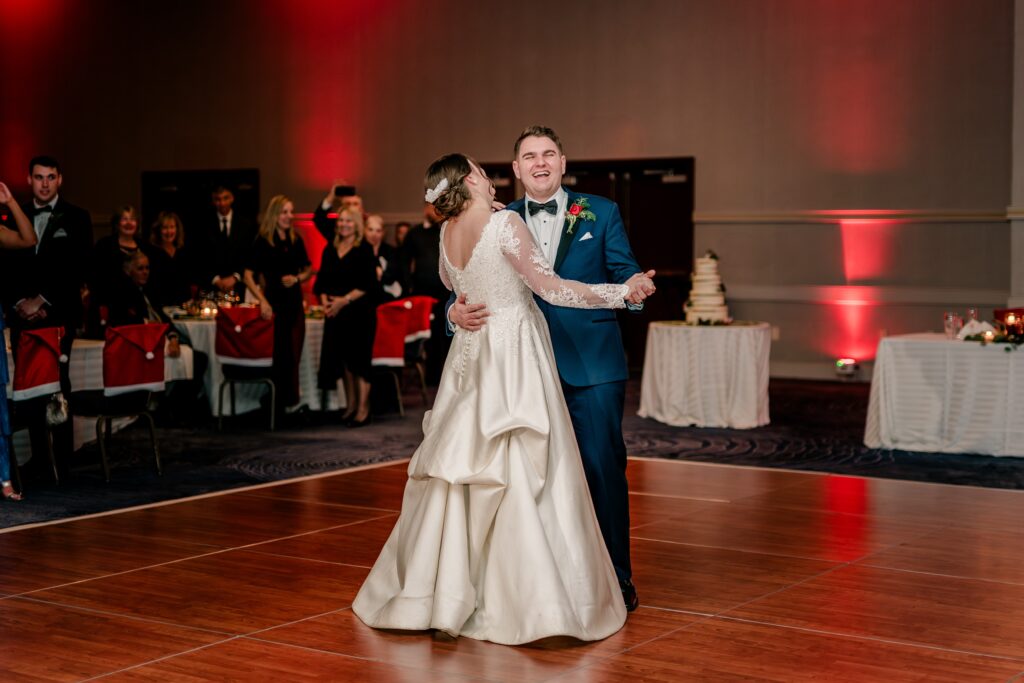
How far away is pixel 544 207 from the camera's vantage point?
14.3 feet

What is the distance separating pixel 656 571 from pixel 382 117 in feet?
34.4

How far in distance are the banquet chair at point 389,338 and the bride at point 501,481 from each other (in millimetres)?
5242

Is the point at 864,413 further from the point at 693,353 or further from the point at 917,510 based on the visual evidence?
the point at 917,510

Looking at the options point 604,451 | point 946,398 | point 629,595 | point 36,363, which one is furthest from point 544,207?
point 946,398

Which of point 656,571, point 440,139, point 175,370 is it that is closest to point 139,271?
point 175,370

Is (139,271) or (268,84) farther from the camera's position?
(268,84)

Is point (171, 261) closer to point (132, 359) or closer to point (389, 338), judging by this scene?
point (389, 338)

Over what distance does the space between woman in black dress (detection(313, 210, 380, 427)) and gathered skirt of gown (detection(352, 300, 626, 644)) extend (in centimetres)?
514

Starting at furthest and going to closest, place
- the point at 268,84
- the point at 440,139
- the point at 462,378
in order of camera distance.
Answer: the point at 268,84 → the point at 440,139 → the point at 462,378

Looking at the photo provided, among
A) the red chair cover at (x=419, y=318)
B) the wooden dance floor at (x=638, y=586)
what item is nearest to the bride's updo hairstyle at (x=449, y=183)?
the wooden dance floor at (x=638, y=586)

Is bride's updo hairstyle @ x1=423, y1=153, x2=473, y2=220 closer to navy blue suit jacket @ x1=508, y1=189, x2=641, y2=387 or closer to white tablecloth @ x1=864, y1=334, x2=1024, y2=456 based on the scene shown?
navy blue suit jacket @ x1=508, y1=189, x2=641, y2=387

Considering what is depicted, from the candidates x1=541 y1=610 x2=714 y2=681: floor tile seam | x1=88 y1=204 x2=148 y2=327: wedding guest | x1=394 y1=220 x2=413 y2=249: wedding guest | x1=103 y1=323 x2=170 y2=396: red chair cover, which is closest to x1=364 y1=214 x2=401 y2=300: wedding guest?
x1=88 y1=204 x2=148 y2=327: wedding guest

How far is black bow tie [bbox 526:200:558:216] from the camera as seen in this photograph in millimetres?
4348

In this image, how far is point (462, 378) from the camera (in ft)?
13.8
